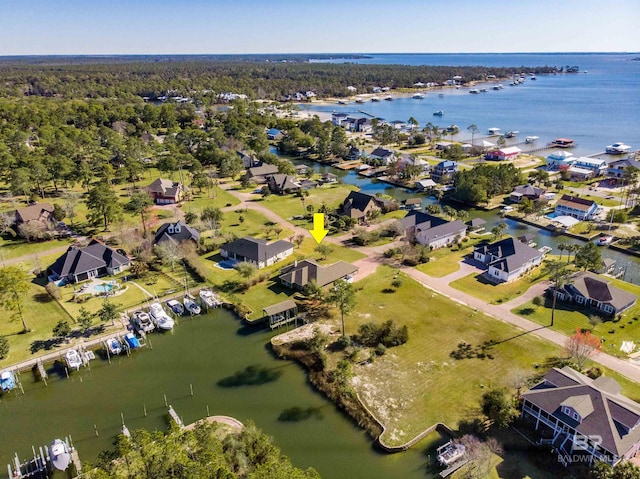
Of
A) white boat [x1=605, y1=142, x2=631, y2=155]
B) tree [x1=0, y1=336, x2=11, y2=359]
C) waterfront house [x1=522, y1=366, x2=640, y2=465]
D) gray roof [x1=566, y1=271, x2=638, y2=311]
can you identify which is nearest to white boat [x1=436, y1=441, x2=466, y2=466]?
waterfront house [x1=522, y1=366, x2=640, y2=465]

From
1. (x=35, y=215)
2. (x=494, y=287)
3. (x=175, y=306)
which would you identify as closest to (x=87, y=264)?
(x=175, y=306)

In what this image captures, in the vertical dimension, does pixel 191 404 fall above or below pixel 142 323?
below

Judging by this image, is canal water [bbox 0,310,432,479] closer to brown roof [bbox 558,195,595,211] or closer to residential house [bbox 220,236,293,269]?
residential house [bbox 220,236,293,269]

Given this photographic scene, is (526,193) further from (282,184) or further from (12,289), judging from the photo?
(12,289)

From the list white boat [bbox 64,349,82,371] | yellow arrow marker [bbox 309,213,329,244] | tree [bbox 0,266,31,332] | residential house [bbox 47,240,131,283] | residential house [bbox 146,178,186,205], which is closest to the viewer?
white boat [bbox 64,349,82,371]

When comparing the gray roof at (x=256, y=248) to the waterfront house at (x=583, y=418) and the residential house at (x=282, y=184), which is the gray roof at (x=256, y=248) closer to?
the residential house at (x=282, y=184)

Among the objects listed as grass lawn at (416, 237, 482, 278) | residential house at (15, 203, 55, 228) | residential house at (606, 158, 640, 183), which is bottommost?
grass lawn at (416, 237, 482, 278)
